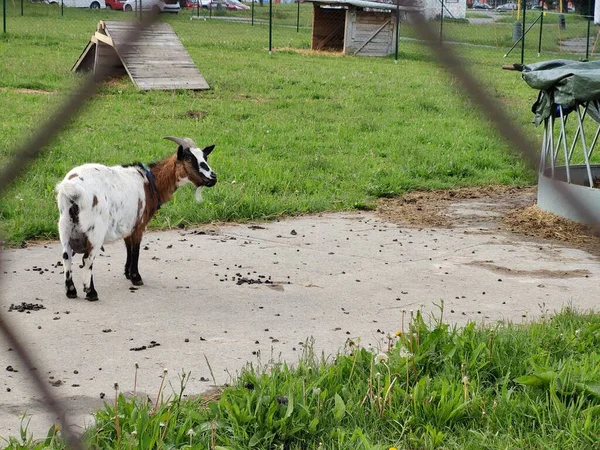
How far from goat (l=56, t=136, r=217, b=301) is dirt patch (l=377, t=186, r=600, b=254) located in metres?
2.62

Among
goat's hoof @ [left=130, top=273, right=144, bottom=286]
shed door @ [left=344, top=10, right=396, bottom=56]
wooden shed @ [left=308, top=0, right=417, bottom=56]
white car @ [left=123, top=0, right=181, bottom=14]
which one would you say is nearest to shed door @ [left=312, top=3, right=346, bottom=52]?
wooden shed @ [left=308, top=0, right=417, bottom=56]

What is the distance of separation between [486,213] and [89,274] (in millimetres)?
4674

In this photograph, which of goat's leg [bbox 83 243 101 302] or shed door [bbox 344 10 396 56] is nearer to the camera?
goat's leg [bbox 83 243 101 302]

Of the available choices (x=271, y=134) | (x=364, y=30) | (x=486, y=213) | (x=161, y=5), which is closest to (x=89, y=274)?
(x=486, y=213)

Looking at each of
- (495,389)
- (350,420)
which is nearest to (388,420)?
(350,420)

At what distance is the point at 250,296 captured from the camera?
6.29 m

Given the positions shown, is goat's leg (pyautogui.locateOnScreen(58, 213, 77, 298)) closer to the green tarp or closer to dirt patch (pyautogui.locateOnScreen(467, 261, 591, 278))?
dirt patch (pyautogui.locateOnScreen(467, 261, 591, 278))

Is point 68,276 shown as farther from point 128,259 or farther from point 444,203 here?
point 444,203

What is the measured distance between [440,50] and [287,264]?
643cm

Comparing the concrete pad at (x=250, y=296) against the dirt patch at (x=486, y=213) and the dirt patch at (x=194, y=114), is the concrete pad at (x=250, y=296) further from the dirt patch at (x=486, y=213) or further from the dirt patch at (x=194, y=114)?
the dirt patch at (x=194, y=114)

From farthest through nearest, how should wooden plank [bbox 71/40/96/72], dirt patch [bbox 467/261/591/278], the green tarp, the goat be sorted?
1. wooden plank [bbox 71/40/96/72]
2. dirt patch [bbox 467/261/591/278]
3. the green tarp
4. the goat

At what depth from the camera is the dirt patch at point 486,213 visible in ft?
27.7

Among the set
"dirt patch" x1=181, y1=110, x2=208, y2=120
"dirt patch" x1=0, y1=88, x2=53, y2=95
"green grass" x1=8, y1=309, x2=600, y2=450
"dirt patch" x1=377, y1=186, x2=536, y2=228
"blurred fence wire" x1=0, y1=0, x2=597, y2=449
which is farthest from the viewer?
"dirt patch" x1=0, y1=88, x2=53, y2=95

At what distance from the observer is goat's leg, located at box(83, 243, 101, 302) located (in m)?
6.02
